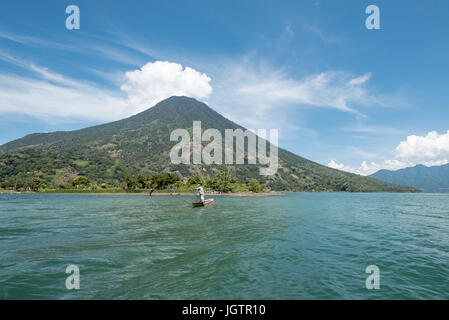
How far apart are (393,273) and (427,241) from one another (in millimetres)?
11649

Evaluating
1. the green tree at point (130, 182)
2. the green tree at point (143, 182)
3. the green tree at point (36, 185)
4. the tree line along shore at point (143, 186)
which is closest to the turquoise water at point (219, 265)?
the tree line along shore at point (143, 186)

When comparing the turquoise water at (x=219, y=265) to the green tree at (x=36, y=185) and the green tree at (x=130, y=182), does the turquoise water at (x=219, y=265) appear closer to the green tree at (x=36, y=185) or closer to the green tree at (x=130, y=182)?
the green tree at (x=130, y=182)

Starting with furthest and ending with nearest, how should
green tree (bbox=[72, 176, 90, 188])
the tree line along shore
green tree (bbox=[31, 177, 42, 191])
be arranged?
green tree (bbox=[72, 176, 90, 188])
green tree (bbox=[31, 177, 42, 191])
the tree line along shore

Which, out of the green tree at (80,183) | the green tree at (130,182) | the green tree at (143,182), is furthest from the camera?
the green tree at (80,183)

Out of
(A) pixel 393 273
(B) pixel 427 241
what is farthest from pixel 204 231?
(B) pixel 427 241

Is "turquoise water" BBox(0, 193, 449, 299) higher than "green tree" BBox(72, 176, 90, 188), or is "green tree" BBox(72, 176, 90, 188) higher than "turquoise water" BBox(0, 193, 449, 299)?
"turquoise water" BBox(0, 193, 449, 299)

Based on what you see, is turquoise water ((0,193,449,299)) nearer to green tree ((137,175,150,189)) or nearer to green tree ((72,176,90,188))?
green tree ((137,175,150,189))

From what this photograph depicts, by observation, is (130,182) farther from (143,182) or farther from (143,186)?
(143,186)

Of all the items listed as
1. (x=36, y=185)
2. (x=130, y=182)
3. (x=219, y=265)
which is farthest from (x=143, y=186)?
(x=219, y=265)

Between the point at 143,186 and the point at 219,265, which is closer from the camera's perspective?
the point at 219,265

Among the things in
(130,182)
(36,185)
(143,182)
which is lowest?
(36,185)

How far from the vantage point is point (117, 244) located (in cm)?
1681

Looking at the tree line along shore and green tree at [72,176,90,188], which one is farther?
green tree at [72,176,90,188]

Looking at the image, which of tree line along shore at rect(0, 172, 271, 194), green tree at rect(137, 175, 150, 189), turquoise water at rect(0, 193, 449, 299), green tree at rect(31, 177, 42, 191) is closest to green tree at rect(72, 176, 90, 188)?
tree line along shore at rect(0, 172, 271, 194)
